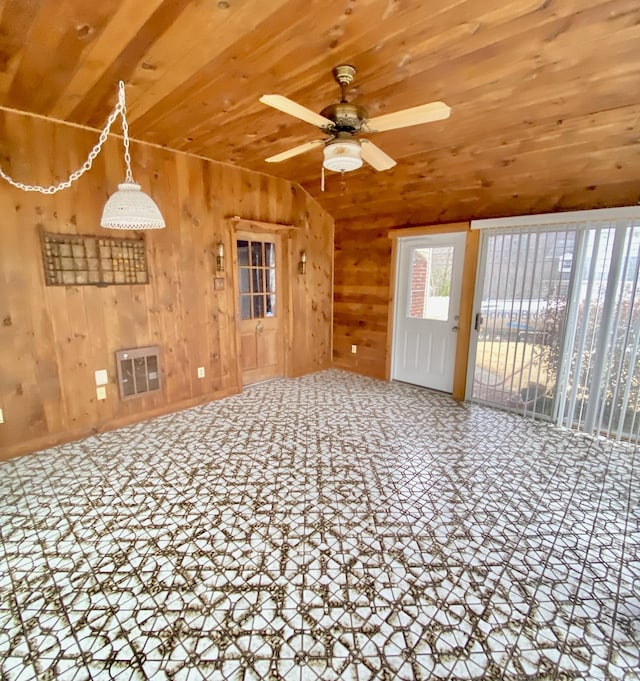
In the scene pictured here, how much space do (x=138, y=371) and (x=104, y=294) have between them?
2.60ft

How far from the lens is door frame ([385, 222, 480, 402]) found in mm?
3932

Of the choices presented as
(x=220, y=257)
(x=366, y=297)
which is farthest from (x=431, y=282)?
(x=220, y=257)

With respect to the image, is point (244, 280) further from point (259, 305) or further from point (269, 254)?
point (269, 254)

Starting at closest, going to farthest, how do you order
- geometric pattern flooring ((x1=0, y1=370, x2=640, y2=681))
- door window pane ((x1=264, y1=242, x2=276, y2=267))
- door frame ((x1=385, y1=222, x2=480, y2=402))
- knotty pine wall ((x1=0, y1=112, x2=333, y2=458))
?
geometric pattern flooring ((x1=0, y1=370, x2=640, y2=681)) → knotty pine wall ((x1=0, y1=112, x2=333, y2=458)) → door frame ((x1=385, y1=222, x2=480, y2=402)) → door window pane ((x1=264, y1=242, x2=276, y2=267))

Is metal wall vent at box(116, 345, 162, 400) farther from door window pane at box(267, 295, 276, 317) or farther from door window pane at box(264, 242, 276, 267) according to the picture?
door window pane at box(264, 242, 276, 267)

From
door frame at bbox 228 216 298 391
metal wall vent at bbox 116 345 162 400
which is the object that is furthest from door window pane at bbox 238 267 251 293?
metal wall vent at bbox 116 345 162 400

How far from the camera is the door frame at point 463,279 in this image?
3.93 metres

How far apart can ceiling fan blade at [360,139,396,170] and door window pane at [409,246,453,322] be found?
2112 mm

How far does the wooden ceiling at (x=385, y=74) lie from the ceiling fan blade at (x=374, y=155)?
0.40m

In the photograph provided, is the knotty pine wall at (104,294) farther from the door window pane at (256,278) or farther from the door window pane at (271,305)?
the door window pane at (271,305)

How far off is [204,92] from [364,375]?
12.7 ft

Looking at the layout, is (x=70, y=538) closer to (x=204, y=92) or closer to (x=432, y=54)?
(x=204, y=92)

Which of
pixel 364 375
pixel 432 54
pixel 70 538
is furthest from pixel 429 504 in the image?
pixel 364 375

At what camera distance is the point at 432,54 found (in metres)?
1.92
